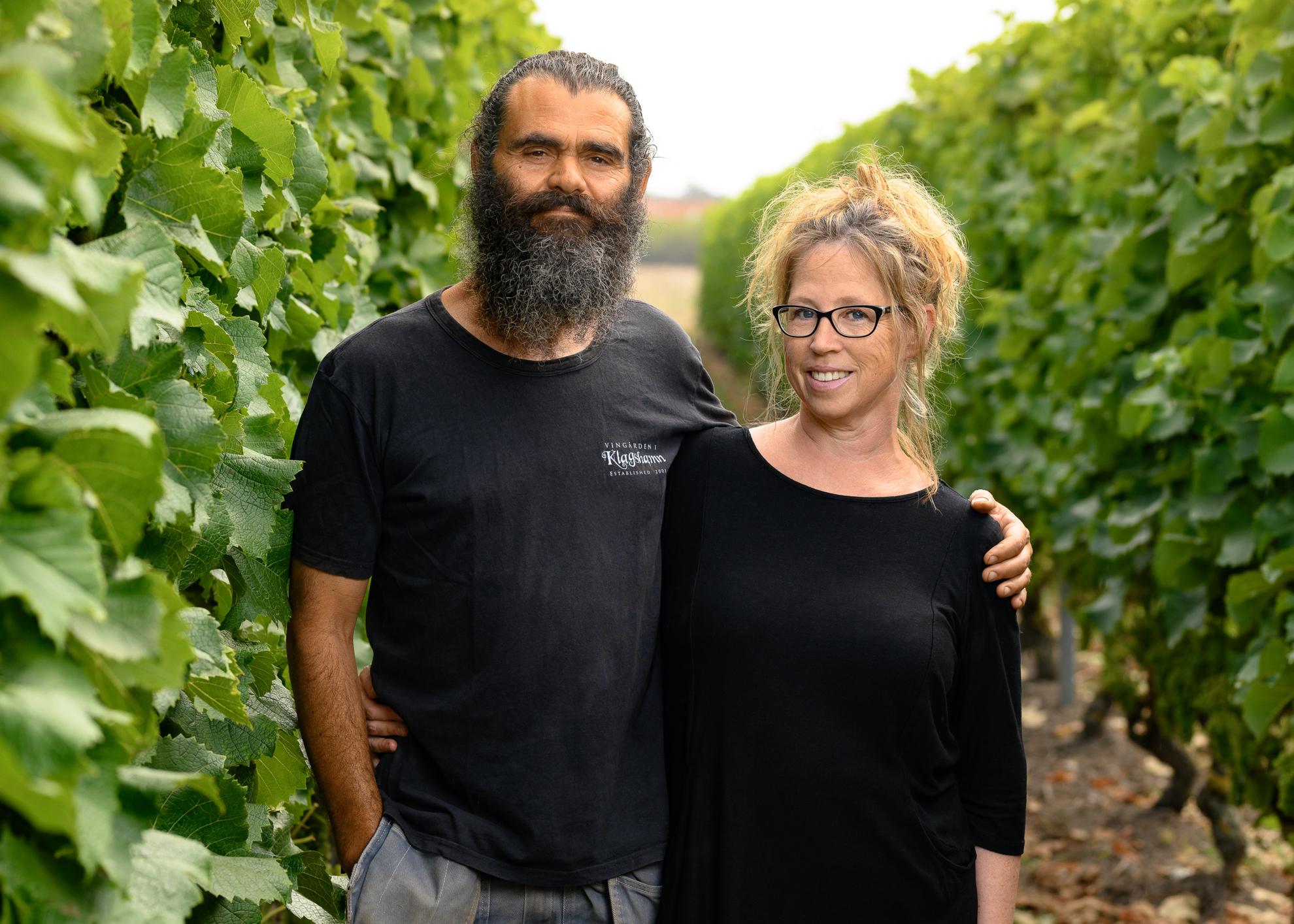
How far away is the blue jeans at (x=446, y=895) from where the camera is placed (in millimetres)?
2131

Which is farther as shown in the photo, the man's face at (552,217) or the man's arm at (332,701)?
the man's face at (552,217)

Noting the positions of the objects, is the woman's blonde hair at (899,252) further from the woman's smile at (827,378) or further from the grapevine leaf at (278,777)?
the grapevine leaf at (278,777)

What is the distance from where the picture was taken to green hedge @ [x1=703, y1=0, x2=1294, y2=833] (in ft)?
10.9

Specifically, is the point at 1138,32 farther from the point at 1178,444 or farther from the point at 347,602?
the point at 347,602

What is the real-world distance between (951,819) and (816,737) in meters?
0.31

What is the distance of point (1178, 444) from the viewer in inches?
157

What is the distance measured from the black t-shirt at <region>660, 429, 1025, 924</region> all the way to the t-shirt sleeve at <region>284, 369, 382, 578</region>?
591 millimetres

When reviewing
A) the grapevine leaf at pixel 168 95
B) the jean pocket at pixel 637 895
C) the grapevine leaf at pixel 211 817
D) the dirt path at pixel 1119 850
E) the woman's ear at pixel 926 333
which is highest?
the grapevine leaf at pixel 168 95

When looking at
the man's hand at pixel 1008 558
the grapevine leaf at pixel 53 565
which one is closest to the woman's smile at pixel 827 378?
the man's hand at pixel 1008 558

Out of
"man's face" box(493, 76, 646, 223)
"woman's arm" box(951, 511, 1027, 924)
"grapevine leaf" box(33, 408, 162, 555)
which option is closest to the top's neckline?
"woman's arm" box(951, 511, 1027, 924)

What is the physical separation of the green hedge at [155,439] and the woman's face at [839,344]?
2.96 ft

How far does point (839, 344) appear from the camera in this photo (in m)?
2.24

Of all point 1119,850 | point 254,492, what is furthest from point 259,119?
point 1119,850

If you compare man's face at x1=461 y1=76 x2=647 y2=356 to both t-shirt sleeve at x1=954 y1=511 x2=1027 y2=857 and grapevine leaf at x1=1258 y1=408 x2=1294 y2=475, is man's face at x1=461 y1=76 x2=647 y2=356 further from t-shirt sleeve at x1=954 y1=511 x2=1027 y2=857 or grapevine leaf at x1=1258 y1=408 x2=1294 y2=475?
grapevine leaf at x1=1258 y1=408 x2=1294 y2=475
